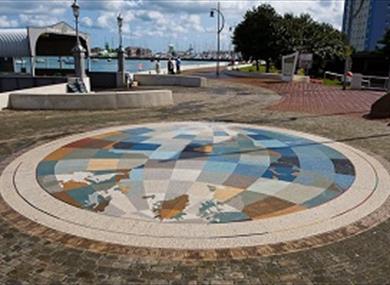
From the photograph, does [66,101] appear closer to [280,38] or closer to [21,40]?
[21,40]

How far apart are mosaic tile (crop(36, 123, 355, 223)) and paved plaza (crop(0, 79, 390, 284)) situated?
1.3 inches

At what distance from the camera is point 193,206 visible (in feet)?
21.6

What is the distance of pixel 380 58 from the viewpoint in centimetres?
5281

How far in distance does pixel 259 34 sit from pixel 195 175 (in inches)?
1419

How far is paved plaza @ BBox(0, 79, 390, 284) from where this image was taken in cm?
479

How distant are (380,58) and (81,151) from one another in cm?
5255

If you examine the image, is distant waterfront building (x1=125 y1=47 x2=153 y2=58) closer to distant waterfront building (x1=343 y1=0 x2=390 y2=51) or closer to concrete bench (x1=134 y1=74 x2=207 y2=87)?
distant waterfront building (x1=343 y1=0 x2=390 y2=51)

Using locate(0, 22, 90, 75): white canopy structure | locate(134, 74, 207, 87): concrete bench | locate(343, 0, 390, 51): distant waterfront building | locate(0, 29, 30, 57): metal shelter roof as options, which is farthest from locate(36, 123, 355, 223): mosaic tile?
locate(343, 0, 390, 51): distant waterfront building

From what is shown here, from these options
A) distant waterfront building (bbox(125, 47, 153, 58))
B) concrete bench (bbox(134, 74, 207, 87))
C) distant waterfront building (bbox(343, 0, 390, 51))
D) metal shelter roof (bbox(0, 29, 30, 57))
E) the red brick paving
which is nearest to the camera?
the red brick paving

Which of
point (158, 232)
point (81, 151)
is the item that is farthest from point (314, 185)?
point (81, 151)

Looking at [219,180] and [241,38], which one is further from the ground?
[241,38]

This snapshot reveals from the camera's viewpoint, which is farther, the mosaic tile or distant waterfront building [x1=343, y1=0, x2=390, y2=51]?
distant waterfront building [x1=343, y1=0, x2=390, y2=51]

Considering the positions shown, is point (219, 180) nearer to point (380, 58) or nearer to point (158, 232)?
point (158, 232)

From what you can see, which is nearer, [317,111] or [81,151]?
[81,151]
